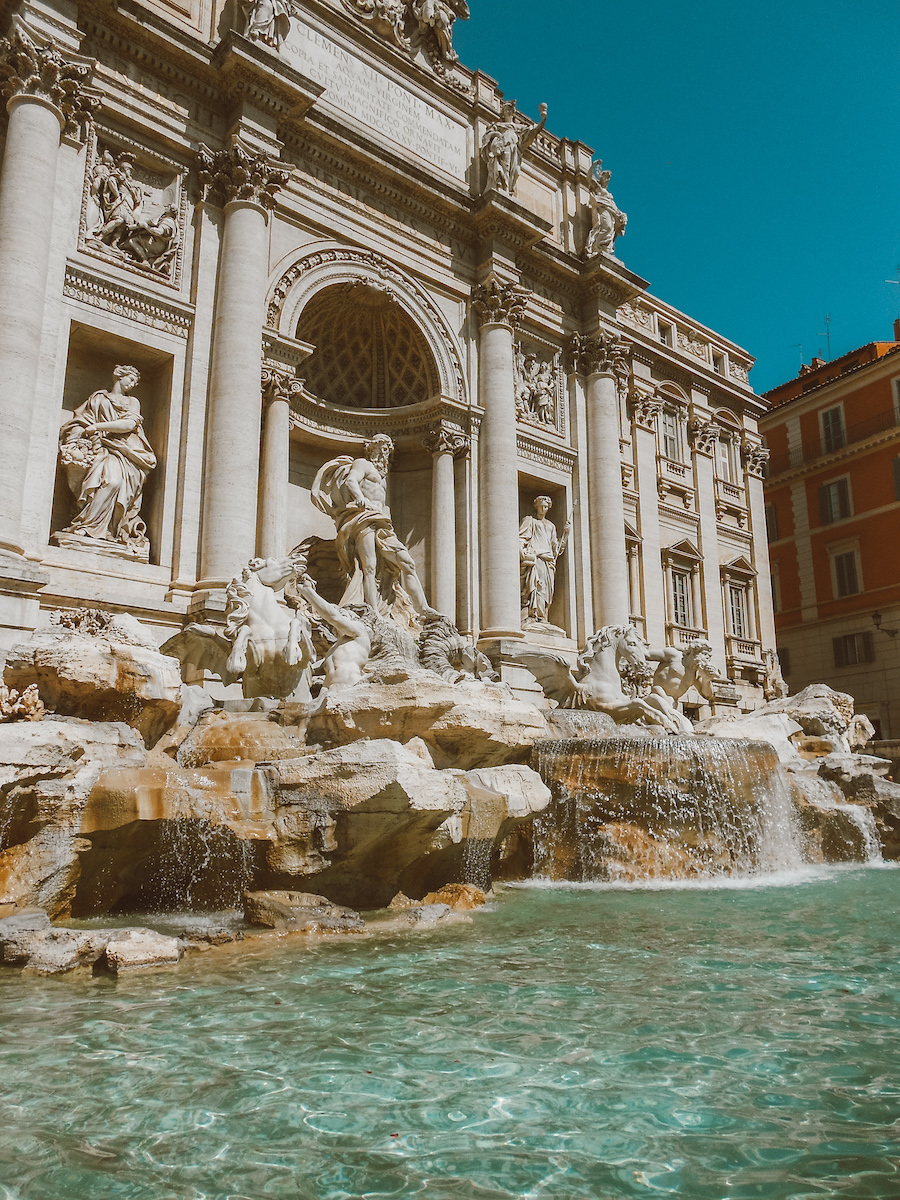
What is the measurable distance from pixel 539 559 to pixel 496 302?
18.3 ft

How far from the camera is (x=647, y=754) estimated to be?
1065 centimetres

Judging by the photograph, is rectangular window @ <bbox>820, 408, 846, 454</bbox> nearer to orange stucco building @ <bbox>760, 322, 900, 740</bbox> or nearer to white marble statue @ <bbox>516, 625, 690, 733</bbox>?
orange stucco building @ <bbox>760, 322, 900, 740</bbox>

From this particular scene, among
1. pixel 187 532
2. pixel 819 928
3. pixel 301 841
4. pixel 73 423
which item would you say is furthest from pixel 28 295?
pixel 819 928

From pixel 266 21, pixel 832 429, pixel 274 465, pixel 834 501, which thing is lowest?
pixel 274 465

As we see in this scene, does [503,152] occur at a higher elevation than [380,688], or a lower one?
higher

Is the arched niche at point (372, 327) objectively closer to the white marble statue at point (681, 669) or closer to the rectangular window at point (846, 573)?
the white marble statue at point (681, 669)

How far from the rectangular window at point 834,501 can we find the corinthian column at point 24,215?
25616 mm

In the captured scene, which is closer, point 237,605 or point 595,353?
point 237,605

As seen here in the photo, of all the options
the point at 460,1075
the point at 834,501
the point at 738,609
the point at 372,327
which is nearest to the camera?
the point at 460,1075

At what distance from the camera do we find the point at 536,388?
69.0 ft

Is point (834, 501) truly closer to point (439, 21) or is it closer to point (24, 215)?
point (439, 21)

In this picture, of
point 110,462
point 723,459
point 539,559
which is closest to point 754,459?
point 723,459

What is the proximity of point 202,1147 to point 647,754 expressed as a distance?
826 cm

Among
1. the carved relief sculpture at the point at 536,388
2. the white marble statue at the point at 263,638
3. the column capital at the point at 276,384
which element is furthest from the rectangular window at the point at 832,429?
the white marble statue at the point at 263,638
